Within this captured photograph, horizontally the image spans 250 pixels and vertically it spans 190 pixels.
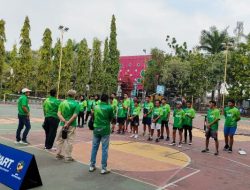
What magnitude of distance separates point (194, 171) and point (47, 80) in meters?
38.1

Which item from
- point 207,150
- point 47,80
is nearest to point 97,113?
point 207,150

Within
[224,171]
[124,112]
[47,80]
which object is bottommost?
[224,171]

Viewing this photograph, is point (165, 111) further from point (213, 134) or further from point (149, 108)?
point (213, 134)

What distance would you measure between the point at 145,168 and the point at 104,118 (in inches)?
74.8

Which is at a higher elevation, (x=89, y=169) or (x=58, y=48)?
(x=58, y=48)

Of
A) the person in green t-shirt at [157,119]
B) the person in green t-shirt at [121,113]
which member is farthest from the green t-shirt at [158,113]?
the person in green t-shirt at [121,113]

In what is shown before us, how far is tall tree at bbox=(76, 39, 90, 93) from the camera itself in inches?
1930

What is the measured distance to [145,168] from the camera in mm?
8547

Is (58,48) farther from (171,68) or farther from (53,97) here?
(53,97)

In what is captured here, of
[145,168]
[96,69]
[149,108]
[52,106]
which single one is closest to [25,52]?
[96,69]

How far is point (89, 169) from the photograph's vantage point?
7805 millimetres

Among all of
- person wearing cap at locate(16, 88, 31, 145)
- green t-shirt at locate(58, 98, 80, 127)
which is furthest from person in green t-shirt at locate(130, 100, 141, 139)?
green t-shirt at locate(58, 98, 80, 127)

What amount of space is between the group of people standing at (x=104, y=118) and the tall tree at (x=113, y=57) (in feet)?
110

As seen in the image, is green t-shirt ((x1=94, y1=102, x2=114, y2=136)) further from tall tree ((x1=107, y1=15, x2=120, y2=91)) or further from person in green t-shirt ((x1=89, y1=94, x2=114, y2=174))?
tall tree ((x1=107, y1=15, x2=120, y2=91))
